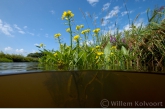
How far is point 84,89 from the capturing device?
1.63 meters

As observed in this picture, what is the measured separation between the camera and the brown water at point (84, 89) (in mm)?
1575

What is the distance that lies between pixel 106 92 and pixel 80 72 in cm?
40

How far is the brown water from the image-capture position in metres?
1.58

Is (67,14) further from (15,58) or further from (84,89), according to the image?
(15,58)

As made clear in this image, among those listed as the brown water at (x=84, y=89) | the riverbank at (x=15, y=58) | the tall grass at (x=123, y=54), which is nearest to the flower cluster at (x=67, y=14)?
the tall grass at (x=123, y=54)

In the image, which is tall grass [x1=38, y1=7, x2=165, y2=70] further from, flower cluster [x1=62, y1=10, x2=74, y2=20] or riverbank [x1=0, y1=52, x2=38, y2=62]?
riverbank [x1=0, y1=52, x2=38, y2=62]

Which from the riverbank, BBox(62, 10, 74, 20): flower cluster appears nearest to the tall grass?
BBox(62, 10, 74, 20): flower cluster

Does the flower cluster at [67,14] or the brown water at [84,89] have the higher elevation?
the flower cluster at [67,14]

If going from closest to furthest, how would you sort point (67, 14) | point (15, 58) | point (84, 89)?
point (84, 89), point (67, 14), point (15, 58)

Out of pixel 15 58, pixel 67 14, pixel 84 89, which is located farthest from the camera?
pixel 15 58

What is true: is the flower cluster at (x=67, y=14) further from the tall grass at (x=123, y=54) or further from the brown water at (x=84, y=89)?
the brown water at (x=84, y=89)

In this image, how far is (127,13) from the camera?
8.78 ft

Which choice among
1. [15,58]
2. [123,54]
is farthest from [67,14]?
[15,58]

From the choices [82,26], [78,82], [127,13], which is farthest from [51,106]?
[127,13]
